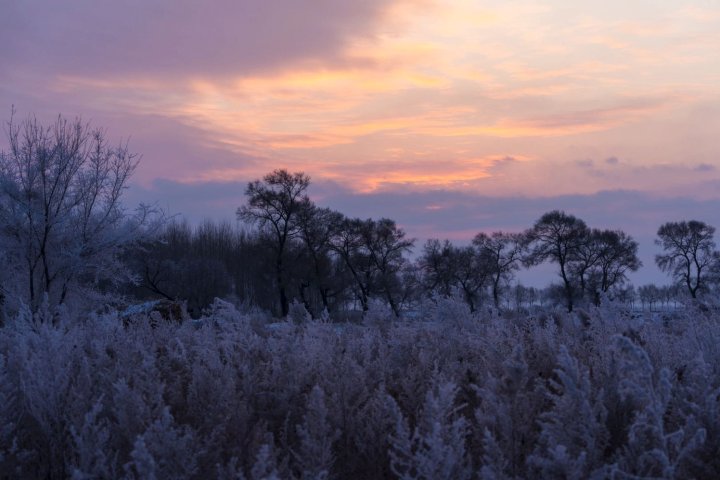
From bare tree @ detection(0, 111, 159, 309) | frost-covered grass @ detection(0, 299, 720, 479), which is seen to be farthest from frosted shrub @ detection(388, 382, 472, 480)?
bare tree @ detection(0, 111, 159, 309)

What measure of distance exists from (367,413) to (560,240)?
62.9 metres

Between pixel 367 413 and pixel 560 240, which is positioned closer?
pixel 367 413

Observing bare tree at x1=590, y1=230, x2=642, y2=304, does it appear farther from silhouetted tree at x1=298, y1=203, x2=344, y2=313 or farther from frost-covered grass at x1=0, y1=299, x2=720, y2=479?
frost-covered grass at x1=0, y1=299, x2=720, y2=479

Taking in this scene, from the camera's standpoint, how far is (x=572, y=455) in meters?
2.96

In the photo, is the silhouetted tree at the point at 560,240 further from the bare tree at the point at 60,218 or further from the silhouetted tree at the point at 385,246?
the bare tree at the point at 60,218

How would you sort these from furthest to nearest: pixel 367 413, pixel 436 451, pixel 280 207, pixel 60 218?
pixel 280 207, pixel 60 218, pixel 367 413, pixel 436 451

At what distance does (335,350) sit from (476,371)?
1.08 meters

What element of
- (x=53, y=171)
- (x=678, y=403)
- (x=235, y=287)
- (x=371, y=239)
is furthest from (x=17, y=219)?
(x=235, y=287)

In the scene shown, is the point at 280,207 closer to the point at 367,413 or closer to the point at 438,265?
the point at 438,265

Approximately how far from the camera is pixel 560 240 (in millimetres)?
64125

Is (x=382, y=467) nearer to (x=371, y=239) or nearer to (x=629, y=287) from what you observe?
(x=371, y=239)

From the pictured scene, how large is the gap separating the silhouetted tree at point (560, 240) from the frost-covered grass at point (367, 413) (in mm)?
60506

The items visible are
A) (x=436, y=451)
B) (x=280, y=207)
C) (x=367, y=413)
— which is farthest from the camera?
(x=280, y=207)

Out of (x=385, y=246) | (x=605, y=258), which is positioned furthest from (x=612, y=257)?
(x=385, y=246)
